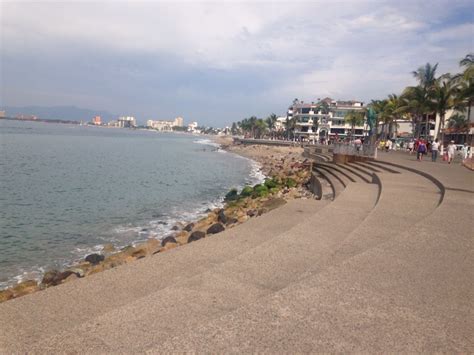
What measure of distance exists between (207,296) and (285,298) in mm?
970

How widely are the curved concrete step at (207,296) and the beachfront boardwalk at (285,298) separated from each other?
15 mm

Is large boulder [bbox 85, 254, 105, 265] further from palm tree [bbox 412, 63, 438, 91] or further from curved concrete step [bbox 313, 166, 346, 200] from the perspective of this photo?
palm tree [bbox 412, 63, 438, 91]

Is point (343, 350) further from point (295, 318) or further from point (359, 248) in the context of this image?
point (359, 248)

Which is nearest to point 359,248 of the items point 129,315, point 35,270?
point 129,315

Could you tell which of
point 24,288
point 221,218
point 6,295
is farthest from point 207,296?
point 221,218

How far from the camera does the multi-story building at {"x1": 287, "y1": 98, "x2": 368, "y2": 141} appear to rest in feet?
292

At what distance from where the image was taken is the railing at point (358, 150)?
22605 mm

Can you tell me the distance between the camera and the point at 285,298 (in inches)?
144

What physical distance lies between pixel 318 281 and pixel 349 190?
7.45 m

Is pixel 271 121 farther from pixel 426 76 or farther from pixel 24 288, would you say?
pixel 24 288

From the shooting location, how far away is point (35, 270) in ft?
31.6

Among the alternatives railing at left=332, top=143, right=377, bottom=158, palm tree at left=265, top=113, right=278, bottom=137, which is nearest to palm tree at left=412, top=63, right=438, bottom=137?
railing at left=332, top=143, right=377, bottom=158

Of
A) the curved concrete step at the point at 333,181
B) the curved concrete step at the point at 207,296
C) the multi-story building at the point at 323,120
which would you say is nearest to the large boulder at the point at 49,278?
the curved concrete step at the point at 207,296

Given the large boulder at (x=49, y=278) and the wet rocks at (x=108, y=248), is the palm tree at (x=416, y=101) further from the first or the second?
the large boulder at (x=49, y=278)
